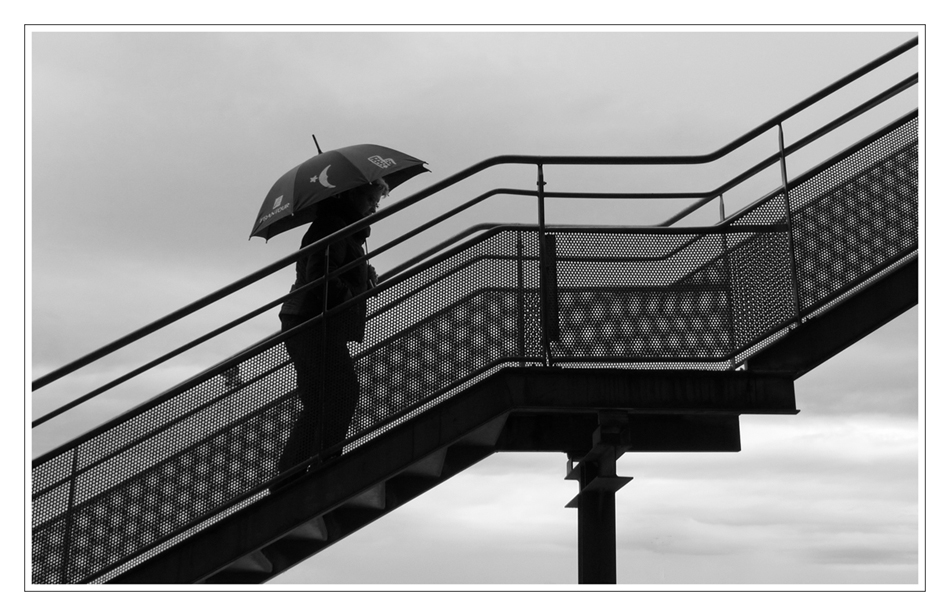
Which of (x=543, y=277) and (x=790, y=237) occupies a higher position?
(x=790, y=237)

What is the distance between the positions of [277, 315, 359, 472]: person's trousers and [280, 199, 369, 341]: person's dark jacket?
6.3 inches

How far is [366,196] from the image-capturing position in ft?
22.4

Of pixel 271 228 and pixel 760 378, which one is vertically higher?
pixel 271 228

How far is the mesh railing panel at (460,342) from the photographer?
19.5ft

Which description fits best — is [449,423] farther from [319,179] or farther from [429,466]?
[319,179]

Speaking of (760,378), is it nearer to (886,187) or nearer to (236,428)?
(886,187)

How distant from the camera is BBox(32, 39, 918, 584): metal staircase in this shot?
591 cm

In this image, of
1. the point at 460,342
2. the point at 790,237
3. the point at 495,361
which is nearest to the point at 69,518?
the point at 460,342

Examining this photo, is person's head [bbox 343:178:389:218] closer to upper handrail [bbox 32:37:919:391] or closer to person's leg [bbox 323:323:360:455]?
upper handrail [bbox 32:37:919:391]

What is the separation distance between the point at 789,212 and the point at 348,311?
2912mm

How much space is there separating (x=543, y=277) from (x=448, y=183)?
83 centimetres

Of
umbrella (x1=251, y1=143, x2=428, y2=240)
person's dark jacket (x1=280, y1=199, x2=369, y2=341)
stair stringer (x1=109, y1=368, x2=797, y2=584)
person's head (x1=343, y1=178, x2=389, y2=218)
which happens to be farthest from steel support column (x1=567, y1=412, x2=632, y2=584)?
umbrella (x1=251, y1=143, x2=428, y2=240)

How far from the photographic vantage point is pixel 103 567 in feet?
19.3
